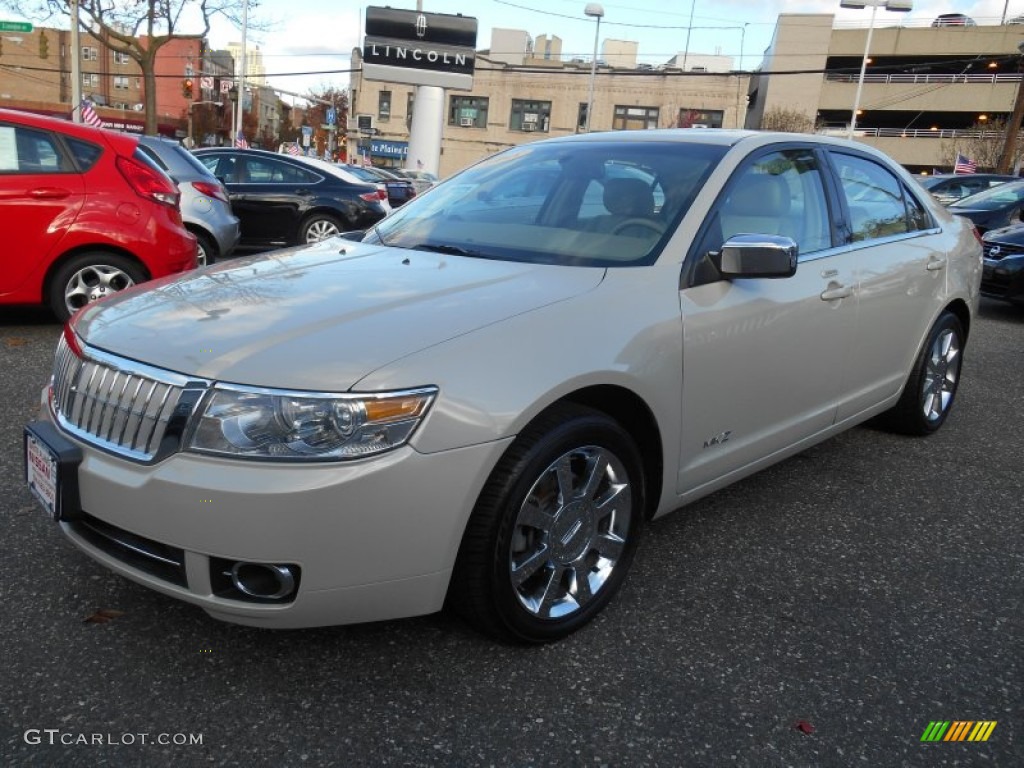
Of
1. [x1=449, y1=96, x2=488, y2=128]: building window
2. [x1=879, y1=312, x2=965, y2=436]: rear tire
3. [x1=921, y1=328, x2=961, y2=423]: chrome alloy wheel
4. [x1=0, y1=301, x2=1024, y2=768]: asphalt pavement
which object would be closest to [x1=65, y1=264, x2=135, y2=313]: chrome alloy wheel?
[x1=0, y1=301, x2=1024, y2=768]: asphalt pavement

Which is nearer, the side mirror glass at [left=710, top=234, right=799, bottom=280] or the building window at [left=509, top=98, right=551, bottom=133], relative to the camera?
the side mirror glass at [left=710, top=234, right=799, bottom=280]

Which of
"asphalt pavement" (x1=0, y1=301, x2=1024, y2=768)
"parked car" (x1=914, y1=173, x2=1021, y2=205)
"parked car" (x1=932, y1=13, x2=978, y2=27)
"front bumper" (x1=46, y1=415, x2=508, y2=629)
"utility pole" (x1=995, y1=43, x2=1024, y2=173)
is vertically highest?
"parked car" (x1=932, y1=13, x2=978, y2=27)

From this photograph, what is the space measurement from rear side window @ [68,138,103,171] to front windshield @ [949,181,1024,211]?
36.4 feet

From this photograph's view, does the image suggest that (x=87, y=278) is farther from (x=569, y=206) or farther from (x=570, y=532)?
(x=570, y=532)

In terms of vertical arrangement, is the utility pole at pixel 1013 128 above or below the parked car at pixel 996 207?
above

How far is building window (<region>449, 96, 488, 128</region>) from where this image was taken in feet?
179

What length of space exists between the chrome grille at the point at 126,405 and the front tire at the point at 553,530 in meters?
0.77

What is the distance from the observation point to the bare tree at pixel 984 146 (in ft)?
115

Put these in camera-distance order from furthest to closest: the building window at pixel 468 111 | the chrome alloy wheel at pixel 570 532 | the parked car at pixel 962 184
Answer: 1. the building window at pixel 468 111
2. the parked car at pixel 962 184
3. the chrome alloy wheel at pixel 570 532

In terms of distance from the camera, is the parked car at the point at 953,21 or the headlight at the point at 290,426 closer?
the headlight at the point at 290,426

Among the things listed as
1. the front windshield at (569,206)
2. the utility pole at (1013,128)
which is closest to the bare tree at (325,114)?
the utility pole at (1013,128)

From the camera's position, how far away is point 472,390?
210 cm

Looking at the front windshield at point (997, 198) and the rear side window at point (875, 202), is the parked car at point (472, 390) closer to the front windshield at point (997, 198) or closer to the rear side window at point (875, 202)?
the rear side window at point (875, 202)

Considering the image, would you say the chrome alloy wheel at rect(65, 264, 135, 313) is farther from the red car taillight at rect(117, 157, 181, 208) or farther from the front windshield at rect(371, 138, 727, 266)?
the front windshield at rect(371, 138, 727, 266)
